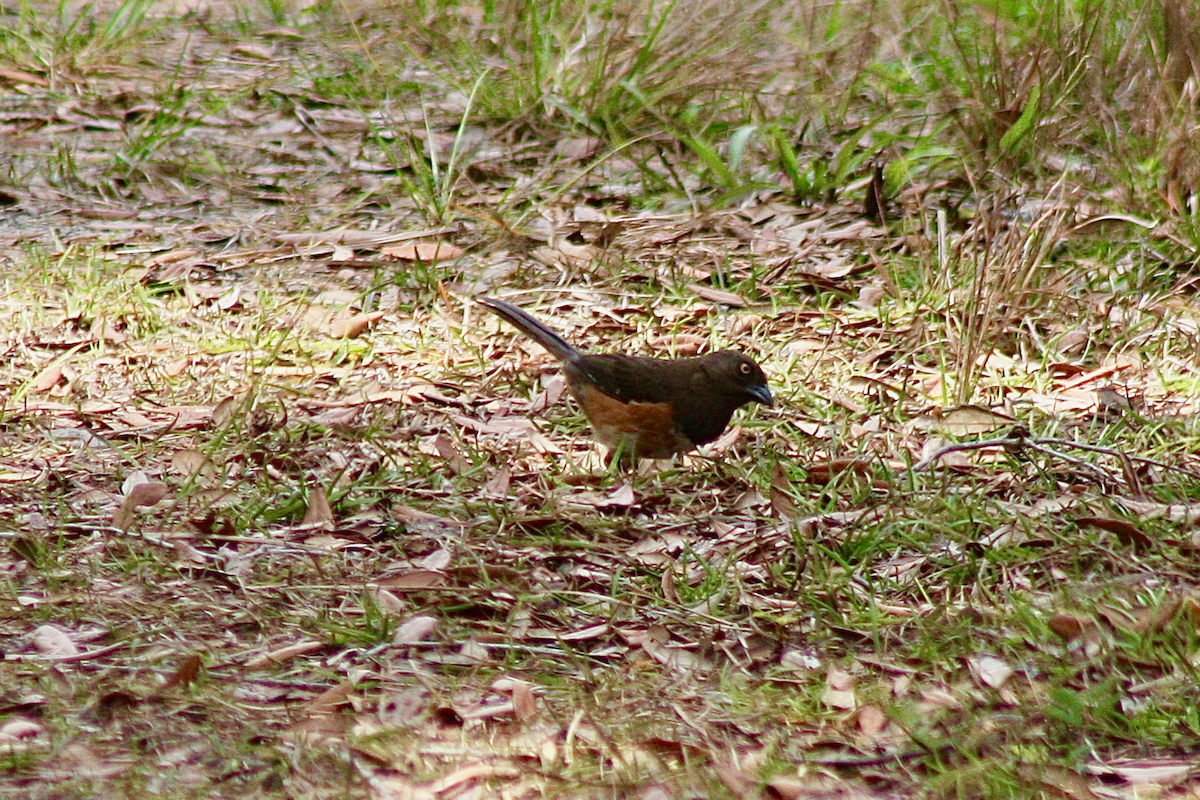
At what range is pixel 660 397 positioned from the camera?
179 inches

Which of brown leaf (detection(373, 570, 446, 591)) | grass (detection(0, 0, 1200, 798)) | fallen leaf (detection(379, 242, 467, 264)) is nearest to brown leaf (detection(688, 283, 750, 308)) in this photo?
grass (detection(0, 0, 1200, 798))

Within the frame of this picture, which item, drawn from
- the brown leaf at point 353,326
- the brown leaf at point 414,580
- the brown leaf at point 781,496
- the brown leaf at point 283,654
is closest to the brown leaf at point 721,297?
the brown leaf at point 353,326

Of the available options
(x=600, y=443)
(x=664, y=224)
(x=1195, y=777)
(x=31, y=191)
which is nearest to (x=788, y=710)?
(x=1195, y=777)

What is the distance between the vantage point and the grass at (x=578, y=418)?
10.1 feet

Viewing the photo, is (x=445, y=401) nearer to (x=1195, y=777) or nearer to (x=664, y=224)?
(x=664, y=224)

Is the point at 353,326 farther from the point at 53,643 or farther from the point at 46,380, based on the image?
the point at 53,643

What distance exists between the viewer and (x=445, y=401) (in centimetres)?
497

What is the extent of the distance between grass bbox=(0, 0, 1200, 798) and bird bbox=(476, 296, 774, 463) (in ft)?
0.39

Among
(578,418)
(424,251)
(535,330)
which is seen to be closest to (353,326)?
(424,251)

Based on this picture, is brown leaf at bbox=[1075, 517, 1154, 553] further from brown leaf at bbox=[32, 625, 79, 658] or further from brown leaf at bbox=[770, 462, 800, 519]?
brown leaf at bbox=[32, 625, 79, 658]

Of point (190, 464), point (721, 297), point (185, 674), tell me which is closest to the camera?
point (185, 674)

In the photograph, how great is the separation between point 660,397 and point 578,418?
0.51 metres

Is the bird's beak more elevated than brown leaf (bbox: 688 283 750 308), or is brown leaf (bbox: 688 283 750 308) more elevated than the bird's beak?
the bird's beak

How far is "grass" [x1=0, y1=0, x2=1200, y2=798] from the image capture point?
10.1 ft
